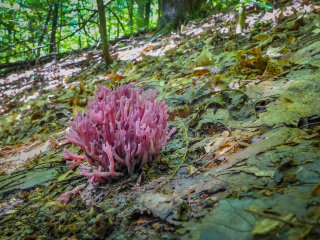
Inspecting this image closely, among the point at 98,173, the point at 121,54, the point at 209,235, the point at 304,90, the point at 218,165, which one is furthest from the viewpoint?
the point at 121,54

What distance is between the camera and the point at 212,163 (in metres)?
1.52

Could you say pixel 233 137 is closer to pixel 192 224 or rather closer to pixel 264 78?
pixel 192 224

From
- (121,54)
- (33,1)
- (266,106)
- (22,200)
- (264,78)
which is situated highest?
(33,1)

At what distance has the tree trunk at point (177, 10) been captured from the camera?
6027 millimetres

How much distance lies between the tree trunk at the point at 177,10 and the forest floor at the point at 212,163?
2.54m

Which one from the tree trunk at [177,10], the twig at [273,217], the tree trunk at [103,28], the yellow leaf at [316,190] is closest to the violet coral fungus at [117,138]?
the twig at [273,217]

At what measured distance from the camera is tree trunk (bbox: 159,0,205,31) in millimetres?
6027

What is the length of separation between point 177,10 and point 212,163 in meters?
5.51

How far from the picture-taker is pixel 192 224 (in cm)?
101

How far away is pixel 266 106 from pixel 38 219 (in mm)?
1895

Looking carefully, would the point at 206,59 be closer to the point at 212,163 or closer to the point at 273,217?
the point at 212,163

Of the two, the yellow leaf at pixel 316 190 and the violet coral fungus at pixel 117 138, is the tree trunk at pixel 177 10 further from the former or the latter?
the yellow leaf at pixel 316 190

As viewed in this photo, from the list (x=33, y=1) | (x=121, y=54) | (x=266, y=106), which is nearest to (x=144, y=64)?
(x=121, y=54)

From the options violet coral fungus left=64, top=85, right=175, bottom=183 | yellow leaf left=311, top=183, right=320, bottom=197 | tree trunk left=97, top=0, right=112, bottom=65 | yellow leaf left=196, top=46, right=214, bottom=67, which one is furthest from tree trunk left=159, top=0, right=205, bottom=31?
yellow leaf left=311, top=183, right=320, bottom=197
